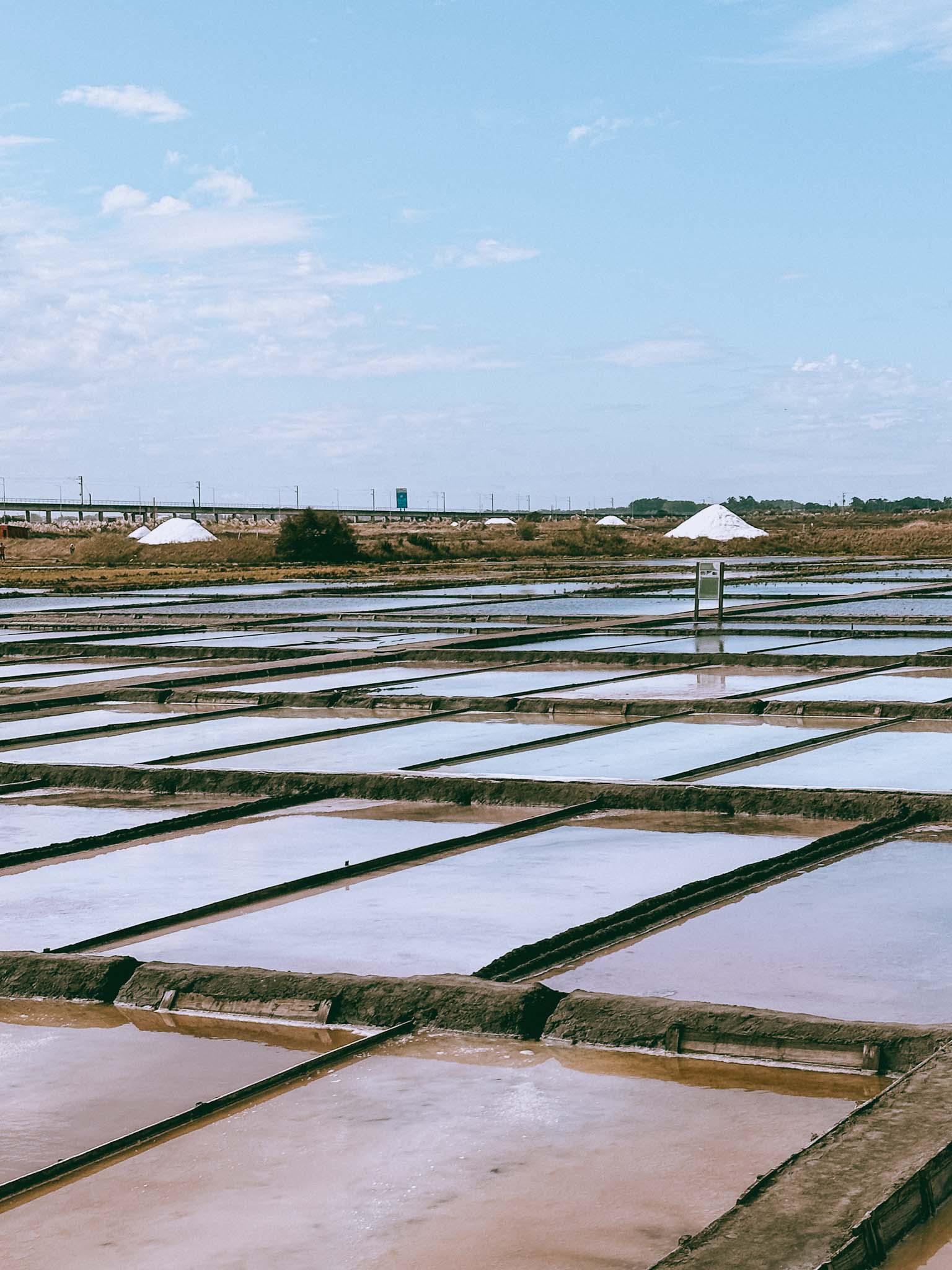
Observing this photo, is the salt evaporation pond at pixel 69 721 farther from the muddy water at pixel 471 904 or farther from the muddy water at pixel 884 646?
the muddy water at pixel 884 646

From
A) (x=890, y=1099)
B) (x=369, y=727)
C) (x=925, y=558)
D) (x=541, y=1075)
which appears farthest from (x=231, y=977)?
(x=925, y=558)

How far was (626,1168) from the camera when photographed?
433 centimetres

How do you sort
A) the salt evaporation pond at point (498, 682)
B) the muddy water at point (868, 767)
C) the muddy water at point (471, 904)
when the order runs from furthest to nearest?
the salt evaporation pond at point (498, 682) < the muddy water at point (868, 767) < the muddy water at point (471, 904)

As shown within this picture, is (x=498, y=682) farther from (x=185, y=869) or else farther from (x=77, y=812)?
(x=185, y=869)

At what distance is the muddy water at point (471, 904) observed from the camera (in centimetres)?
652

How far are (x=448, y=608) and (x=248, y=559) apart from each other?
3766 cm

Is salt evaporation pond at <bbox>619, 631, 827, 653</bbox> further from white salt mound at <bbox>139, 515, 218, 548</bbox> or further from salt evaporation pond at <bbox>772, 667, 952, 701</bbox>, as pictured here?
white salt mound at <bbox>139, 515, 218, 548</bbox>

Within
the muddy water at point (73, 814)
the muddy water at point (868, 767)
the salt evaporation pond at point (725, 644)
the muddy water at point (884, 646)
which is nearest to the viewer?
the muddy water at point (73, 814)

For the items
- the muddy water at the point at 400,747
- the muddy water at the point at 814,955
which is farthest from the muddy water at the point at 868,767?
the muddy water at the point at 814,955

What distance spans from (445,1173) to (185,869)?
13.9 feet

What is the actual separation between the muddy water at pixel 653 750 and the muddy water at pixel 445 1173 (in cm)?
568

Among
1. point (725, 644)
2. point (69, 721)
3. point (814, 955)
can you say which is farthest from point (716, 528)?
point (814, 955)

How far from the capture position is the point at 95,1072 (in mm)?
5301

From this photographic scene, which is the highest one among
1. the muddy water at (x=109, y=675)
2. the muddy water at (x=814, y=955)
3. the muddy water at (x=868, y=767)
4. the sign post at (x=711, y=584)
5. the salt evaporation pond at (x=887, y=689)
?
the sign post at (x=711, y=584)
